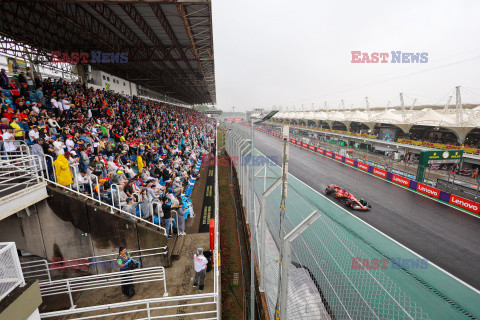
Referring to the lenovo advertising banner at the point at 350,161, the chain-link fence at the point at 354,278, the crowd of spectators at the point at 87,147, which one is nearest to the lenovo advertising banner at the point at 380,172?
the lenovo advertising banner at the point at 350,161

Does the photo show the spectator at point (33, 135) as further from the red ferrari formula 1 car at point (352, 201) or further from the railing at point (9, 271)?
the red ferrari formula 1 car at point (352, 201)

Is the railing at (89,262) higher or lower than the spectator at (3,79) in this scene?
lower

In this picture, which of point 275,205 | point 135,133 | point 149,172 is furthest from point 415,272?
point 135,133

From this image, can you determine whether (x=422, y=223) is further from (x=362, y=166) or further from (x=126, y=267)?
(x=126, y=267)

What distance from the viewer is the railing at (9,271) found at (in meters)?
2.80

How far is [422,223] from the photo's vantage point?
441 inches

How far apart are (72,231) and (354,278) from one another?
814 centimetres

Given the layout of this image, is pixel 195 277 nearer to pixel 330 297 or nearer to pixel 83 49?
pixel 330 297

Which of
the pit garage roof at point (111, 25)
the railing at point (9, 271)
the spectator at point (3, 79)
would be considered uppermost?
the pit garage roof at point (111, 25)

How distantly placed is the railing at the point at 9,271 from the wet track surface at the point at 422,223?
11470 millimetres

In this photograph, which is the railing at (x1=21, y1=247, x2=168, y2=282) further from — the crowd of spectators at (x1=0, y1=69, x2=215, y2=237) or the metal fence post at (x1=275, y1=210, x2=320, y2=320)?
the metal fence post at (x1=275, y1=210, x2=320, y2=320)

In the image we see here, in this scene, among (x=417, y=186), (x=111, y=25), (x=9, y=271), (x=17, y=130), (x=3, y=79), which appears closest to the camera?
(x=9, y=271)

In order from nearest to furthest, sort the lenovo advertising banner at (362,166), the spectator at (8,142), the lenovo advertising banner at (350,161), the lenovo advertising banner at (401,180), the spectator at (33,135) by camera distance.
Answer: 1. the spectator at (8,142)
2. the spectator at (33,135)
3. the lenovo advertising banner at (401,180)
4. the lenovo advertising banner at (362,166)
5. the lenovo advertising banner at (350,161)

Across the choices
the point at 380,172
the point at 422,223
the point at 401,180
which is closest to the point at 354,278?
the point at 422,223
